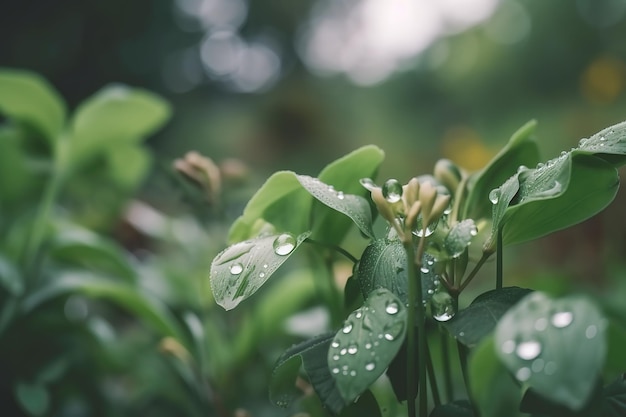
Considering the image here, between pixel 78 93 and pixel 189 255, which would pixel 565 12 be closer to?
pixel 189 255

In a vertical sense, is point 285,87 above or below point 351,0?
below

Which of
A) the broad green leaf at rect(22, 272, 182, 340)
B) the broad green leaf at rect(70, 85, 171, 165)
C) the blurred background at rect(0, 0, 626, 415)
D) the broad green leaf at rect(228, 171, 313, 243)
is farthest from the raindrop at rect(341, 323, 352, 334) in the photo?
the blurred background at rect(0, 0, 626, 415)

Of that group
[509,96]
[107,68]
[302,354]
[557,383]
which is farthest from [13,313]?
[107,68]

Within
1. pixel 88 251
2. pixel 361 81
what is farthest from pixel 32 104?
pixel 361 81

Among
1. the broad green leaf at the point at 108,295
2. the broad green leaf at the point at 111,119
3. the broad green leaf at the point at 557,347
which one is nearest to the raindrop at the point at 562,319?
the broad green leaf at the point at 557,347

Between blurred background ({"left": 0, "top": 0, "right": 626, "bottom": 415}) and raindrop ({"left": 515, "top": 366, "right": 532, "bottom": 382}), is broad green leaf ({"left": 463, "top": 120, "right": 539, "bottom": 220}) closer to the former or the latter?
raindrop ({"left": 515, "top": 366, "right": 532, "bottom": 382})

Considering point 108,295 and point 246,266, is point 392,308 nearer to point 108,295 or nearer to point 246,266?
point 246,266

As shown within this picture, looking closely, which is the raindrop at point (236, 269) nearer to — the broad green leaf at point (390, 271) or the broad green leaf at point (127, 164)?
the broad green leaf at point (390, 271)

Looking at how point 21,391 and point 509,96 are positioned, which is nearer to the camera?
point 21,391
